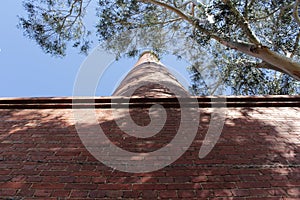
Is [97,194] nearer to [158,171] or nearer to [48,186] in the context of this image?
[48,186]

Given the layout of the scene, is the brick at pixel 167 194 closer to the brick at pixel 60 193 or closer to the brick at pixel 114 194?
the brick at pixel 114 194

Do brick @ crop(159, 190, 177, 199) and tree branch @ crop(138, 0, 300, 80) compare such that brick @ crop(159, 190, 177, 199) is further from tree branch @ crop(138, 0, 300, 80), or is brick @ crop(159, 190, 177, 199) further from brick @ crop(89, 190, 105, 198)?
tree branch @ crop(138, 0, 300, 80)

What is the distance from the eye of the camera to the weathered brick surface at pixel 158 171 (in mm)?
2389

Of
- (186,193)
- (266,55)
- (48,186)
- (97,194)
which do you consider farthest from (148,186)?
(266,55)

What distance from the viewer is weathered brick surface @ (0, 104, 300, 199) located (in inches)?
94.0

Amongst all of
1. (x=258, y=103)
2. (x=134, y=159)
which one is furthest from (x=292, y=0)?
(x=134, y=159)

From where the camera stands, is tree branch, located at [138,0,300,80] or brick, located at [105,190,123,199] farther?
tree branch, located at [138,0,300,80]

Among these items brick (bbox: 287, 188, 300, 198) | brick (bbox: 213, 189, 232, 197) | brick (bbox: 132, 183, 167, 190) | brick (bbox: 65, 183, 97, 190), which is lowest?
brick (bbox: 287, 188, 300, 198)

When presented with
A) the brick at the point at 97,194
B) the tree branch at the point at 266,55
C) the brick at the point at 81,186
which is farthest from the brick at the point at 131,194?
the tree branch at the point at 266,55

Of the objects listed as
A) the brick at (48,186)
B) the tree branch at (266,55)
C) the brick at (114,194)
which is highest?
the tree branch at (266,55)

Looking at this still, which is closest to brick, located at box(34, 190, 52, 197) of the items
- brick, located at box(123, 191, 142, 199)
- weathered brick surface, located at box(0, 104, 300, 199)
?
weathered brick surface, located at box(0, 104, 300, 199)

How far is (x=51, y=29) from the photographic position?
8.98 m

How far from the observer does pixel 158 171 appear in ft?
8.81

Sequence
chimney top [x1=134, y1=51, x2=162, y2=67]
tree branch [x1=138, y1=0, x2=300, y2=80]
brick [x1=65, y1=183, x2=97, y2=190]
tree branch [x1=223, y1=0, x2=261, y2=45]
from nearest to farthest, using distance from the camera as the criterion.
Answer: brick [x1=65, y1=183, x2=97, y2=190] → tree branch [x1=138, y1=0, x2=300, y2=80] → tree branch [x1=223, y1=0, x2=261, y2=45] → chimney top [x1=134, y1=51, x2=162, y2=67]
